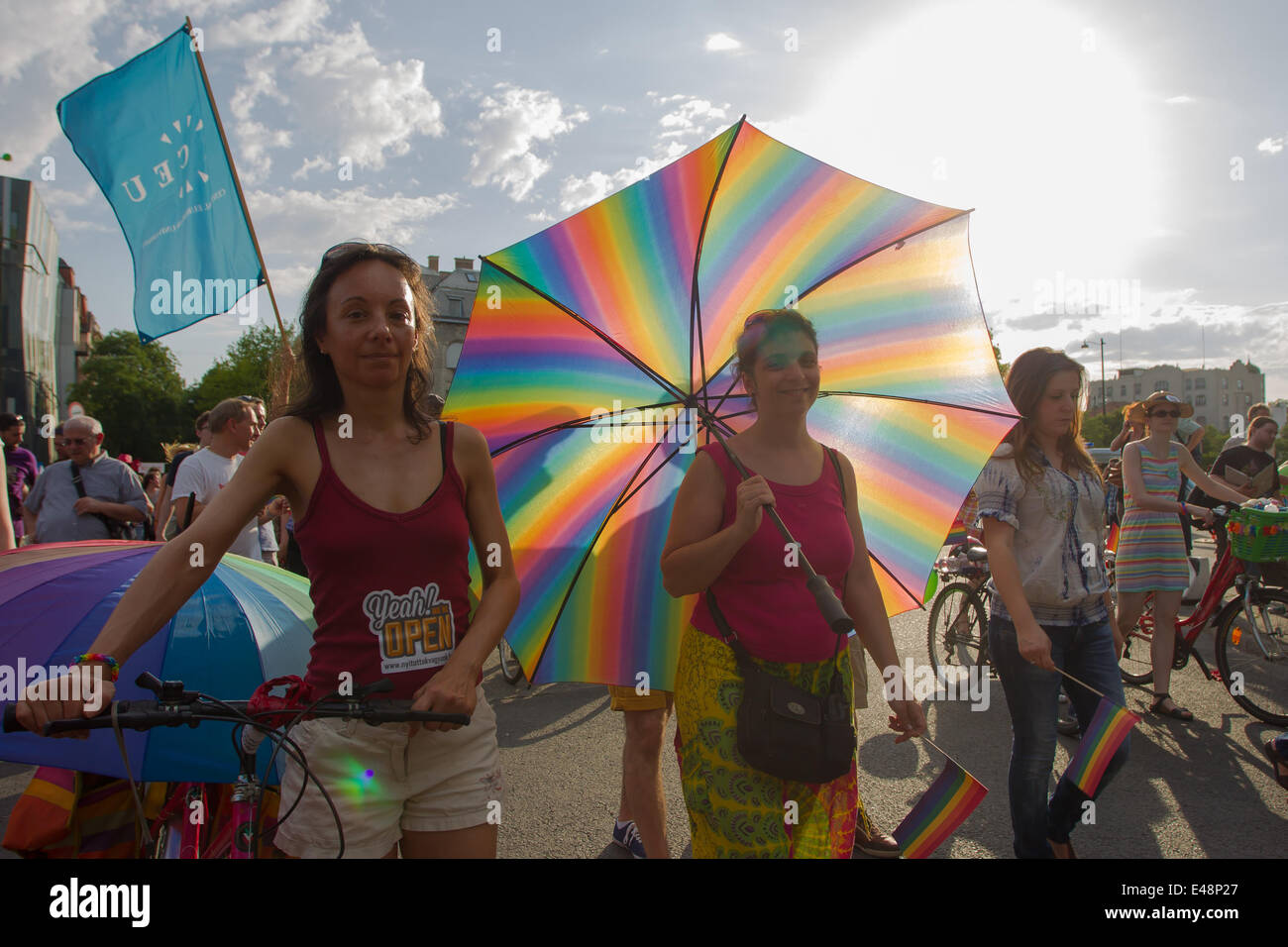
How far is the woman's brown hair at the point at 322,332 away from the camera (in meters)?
1.97

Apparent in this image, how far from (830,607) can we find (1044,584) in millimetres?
1476

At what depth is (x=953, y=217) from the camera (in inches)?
111

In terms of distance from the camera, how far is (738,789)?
214cm

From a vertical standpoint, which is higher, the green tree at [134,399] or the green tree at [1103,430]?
the green tree at [134,399]

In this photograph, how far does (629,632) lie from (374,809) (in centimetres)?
107

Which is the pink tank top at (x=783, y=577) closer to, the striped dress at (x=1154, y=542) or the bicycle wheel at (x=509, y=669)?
the striped dress at (x=1154, y=542)

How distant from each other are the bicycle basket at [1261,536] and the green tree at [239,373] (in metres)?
60.3

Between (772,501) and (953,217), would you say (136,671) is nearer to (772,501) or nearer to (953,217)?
(772,501)

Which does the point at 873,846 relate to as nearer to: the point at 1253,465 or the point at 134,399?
the point at 1253,465
